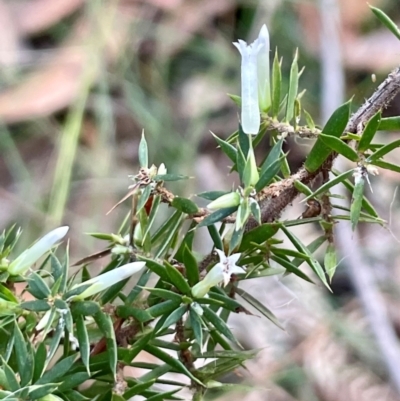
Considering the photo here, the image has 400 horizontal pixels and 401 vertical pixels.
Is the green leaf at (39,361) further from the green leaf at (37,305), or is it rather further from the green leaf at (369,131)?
the green leaf at (369,131)

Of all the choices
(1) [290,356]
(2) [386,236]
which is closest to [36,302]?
(1) [290,356]

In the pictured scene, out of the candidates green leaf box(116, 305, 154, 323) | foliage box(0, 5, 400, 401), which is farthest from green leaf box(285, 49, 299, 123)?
green leaf box(116, 305, 154, 323)

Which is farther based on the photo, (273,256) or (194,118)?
(194,118)

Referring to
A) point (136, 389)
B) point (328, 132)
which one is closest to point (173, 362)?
point (136, 389)

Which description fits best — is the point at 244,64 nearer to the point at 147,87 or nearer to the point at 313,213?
the point at 313,213

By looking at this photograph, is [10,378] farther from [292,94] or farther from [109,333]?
[292,94]

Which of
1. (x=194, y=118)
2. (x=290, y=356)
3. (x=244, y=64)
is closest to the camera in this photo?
(x=244, y=64)

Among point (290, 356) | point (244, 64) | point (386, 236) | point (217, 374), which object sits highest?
point (244, 64)

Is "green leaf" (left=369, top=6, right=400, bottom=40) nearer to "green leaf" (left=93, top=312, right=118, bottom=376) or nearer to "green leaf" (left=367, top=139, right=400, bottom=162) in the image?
"green leaf" (left=367, top=139, right=400, bottom=162)
